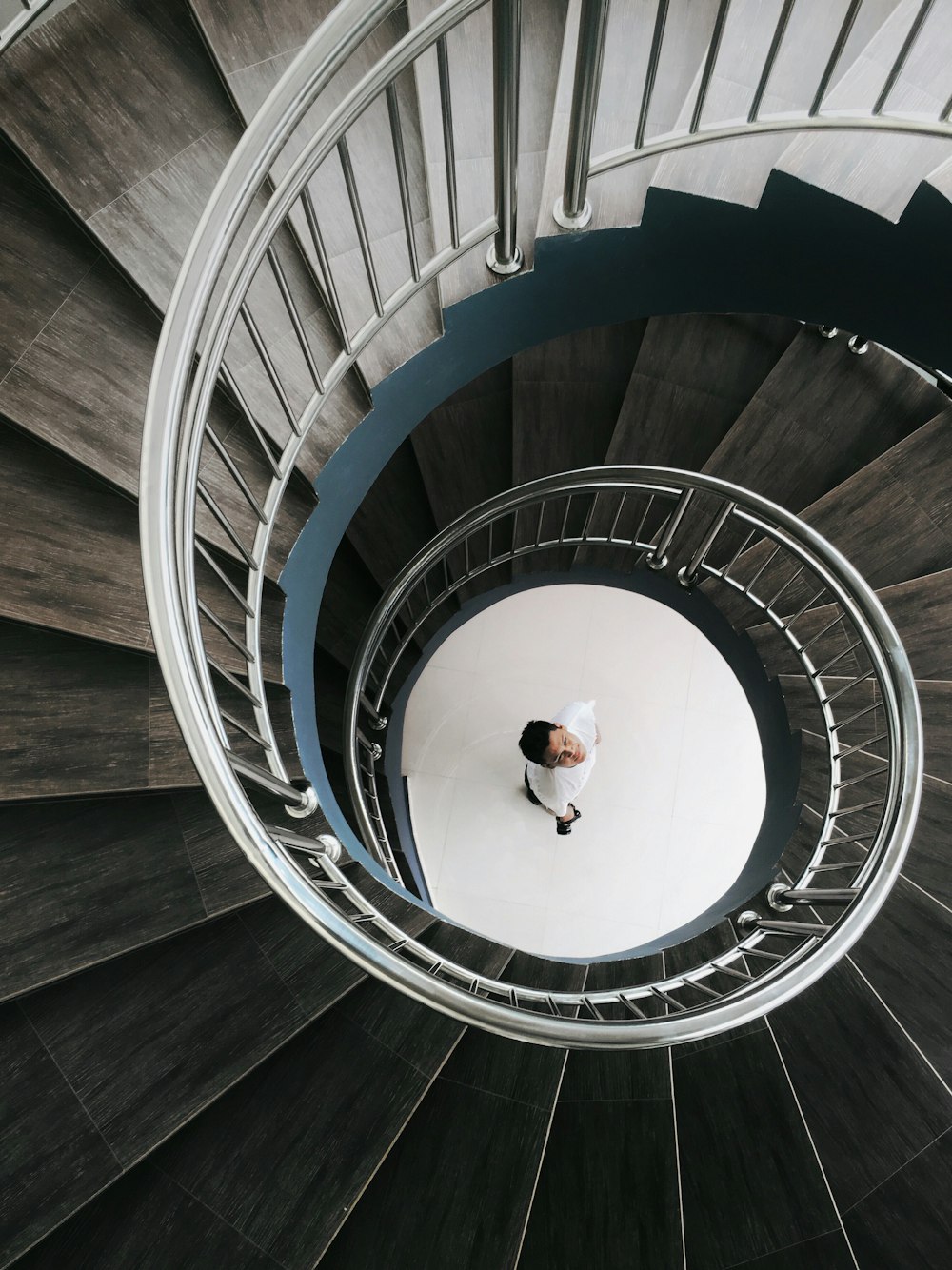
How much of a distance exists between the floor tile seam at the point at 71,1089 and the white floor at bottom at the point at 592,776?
3.68 m

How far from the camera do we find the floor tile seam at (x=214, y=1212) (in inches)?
106

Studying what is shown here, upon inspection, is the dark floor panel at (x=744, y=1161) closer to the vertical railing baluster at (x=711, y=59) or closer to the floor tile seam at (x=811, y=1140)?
the floor tile seam at (x=811, y=1140)

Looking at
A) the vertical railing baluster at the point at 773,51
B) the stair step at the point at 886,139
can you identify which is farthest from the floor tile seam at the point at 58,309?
→ the stair step at the point at 886,139

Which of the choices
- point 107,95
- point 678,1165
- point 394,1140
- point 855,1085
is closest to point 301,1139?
point 394,1140

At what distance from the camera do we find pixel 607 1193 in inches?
122

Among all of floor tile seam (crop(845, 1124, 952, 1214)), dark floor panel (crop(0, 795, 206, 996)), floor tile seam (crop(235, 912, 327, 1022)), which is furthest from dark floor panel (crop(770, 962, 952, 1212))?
dark floor panel (crop(0, 795, 206, 996))

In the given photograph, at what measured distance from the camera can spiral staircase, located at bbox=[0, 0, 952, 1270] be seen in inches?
105

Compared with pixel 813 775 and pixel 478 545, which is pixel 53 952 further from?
pixel 478 545

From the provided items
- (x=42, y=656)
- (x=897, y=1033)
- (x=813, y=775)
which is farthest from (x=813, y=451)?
(x=42, y=656)

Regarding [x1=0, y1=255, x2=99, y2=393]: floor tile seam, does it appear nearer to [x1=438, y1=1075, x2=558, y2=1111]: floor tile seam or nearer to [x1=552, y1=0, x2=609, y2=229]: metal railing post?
[x1=552, y1=0, x2=609, y2=229]: metal railing post

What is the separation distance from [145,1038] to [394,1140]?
0.99 metres

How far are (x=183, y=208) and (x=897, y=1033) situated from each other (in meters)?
4.38

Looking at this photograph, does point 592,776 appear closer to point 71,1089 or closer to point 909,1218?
point 909,1218

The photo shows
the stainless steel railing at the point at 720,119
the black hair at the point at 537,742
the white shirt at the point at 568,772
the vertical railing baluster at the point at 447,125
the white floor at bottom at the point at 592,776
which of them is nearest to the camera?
the vertical railing baluster at the point at 447,125
